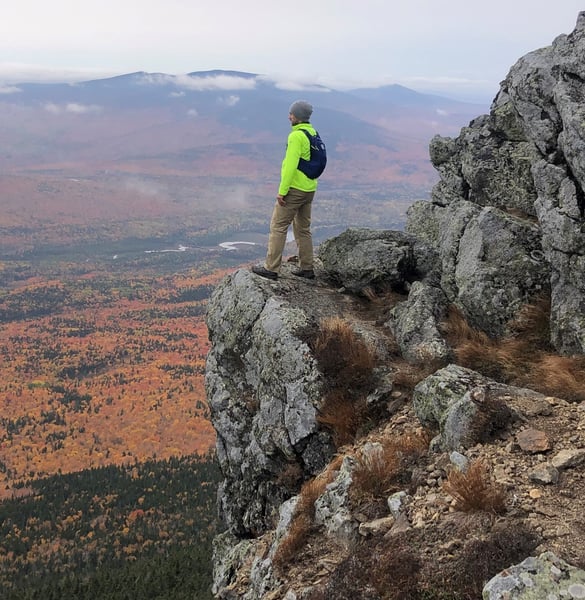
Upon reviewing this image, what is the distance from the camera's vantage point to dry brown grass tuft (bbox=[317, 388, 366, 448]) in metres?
11.4

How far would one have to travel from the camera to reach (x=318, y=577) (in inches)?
304

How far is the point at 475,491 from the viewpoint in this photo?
295 inches

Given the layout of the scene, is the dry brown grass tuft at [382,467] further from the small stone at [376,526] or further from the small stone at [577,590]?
the small stone at [577,590]

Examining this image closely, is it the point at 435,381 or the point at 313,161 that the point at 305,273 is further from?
the point at 435,381

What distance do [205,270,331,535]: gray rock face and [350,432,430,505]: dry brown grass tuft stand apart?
7.97 feet

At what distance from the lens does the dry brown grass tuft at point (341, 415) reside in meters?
11.4

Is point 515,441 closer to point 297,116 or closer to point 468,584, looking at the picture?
point 468,584

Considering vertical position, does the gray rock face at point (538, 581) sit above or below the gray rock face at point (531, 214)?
below

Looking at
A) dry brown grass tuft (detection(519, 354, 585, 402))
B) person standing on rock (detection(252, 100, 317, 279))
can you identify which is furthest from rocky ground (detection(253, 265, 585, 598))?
person standing on rock (detection(252, 100, 317, 279))

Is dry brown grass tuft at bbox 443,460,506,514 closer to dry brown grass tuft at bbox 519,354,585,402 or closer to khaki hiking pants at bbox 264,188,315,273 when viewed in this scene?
dry brown grass tuft at bbox 519,354,585,402

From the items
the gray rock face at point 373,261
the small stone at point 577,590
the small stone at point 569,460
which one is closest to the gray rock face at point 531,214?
the gray rock face at point 373,261

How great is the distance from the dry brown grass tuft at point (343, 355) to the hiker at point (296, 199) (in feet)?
9.66

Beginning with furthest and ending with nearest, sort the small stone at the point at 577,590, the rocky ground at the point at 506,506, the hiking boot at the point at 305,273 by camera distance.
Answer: the hiking boot at the point at 305,273 < the rocky ground at the point at 506,506 < the small stone at the point at 577,590

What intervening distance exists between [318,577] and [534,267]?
340 inches
